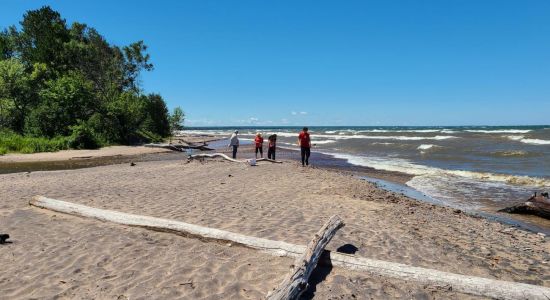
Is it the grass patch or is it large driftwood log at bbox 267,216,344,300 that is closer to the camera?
large driftwood log at bbox 267,216,344,300

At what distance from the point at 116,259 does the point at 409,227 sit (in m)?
5.56

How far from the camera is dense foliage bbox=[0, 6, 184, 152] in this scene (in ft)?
99.9

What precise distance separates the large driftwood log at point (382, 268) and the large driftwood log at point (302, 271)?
28 cm

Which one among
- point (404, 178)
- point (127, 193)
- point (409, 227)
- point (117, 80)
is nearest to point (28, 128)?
point (117, 80)

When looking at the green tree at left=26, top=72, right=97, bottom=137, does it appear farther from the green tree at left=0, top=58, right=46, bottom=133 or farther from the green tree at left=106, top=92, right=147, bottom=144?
the green tree at left=106, top=92, right=147, bottom=144

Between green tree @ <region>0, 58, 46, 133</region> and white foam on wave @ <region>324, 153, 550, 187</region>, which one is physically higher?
green tree @ <region>0, 58, 46, 133</region>

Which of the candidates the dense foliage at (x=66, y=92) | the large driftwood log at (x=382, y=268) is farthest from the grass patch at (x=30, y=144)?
the large driftwood log at (x=382, y=268)

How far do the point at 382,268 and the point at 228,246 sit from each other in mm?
2381

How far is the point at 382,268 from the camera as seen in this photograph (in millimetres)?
5035

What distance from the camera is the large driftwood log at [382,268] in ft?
14.6

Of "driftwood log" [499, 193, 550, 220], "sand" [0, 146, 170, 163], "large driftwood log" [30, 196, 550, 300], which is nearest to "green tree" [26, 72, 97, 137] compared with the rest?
"sand" [0, 146, 170, 163]

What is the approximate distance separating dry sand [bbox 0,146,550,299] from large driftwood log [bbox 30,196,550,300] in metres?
0.12

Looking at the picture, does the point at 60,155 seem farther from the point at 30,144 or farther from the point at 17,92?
the point at 17,92

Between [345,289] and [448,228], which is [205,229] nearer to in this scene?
[345,289]
